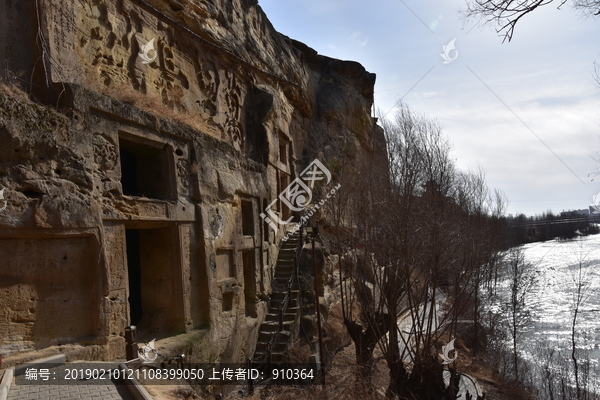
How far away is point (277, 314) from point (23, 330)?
6.27 meters

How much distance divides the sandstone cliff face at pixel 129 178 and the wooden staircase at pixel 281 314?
1.44 feet

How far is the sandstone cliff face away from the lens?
541 centimetres

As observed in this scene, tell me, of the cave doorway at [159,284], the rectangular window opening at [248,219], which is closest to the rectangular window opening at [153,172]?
the cave doorway at [159,284]

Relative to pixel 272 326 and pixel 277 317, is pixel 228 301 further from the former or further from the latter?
pixel 277 317

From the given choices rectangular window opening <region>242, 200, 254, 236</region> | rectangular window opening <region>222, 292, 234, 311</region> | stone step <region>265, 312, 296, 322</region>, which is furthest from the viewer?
rectangular window opening <region>242, 200, 254, 236</region>

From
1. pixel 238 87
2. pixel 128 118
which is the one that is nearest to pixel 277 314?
pixel 128 118

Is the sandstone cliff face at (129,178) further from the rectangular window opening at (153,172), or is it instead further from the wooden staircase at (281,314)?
the wooden staircase at (281,314)

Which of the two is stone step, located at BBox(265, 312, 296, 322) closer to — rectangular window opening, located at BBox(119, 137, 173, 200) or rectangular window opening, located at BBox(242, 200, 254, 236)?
rectangular window opening, located at BBox(242, 200, 254, 236)

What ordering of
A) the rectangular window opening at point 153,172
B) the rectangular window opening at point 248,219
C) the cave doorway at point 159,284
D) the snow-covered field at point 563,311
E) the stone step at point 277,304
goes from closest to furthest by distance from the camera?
the cave doorway at point 159,284 < the rectangular window opening at point 153,172 < the rectangular window opening at point 248,219 < the stone step at point 277,304 < the snow-covered field at point 563,311

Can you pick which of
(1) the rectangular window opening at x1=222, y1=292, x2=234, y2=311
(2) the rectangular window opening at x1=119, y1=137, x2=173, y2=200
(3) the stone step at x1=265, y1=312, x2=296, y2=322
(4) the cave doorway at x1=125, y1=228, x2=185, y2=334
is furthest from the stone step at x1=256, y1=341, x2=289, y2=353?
(2) the rectangular window opening at x1=119, y1=137, x2=173, y2=200

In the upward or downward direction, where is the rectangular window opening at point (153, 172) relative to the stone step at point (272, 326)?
upward

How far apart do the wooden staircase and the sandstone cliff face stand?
0.44 m

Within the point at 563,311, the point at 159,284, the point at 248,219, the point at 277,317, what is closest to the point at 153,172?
the point at 159,284

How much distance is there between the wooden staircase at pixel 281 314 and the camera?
9547 mm
